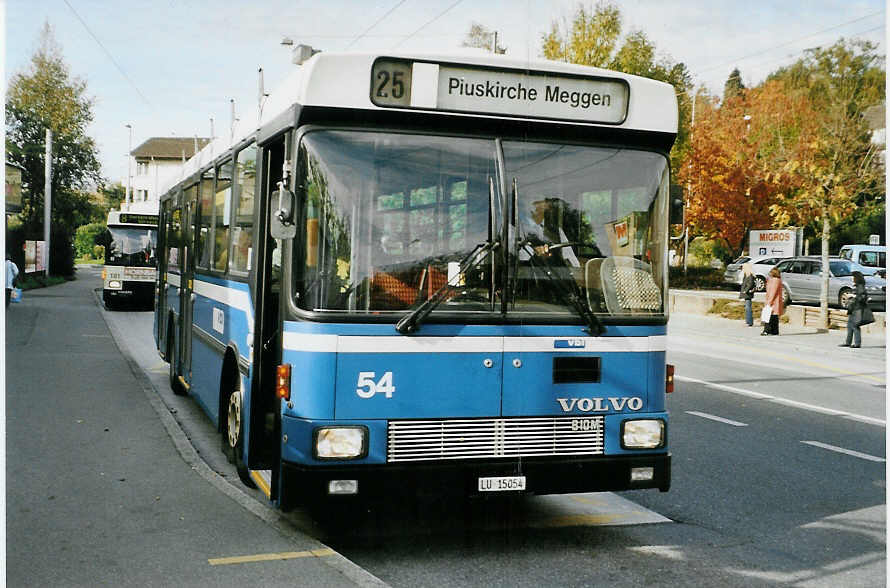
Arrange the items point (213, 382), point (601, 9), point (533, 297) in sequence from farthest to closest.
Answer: point (601, 9)
point (213, 382)
point (533, 297)


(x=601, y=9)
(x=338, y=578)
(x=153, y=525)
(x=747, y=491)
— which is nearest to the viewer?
(x=338, y=578)

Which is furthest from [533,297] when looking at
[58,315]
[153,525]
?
[58,315]

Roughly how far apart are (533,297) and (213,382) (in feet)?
12.0

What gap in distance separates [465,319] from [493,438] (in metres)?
0.71

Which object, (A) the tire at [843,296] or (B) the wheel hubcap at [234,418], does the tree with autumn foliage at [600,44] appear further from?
(B) the wheel hubcap at [234,418]

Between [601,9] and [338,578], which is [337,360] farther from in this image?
Result: [601,9]

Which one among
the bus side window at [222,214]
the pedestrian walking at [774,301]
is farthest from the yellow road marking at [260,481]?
the pedestrian walking at [774,301]

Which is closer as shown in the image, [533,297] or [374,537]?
[533,297]

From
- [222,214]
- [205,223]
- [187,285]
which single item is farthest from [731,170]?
[222,214]

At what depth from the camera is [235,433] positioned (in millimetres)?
7195

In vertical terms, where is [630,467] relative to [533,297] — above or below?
below

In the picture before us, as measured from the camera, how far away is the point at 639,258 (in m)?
6.02

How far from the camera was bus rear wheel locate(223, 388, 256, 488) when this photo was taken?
686 centimetres

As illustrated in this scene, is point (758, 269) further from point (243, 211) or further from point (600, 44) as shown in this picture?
point (243, 211)
